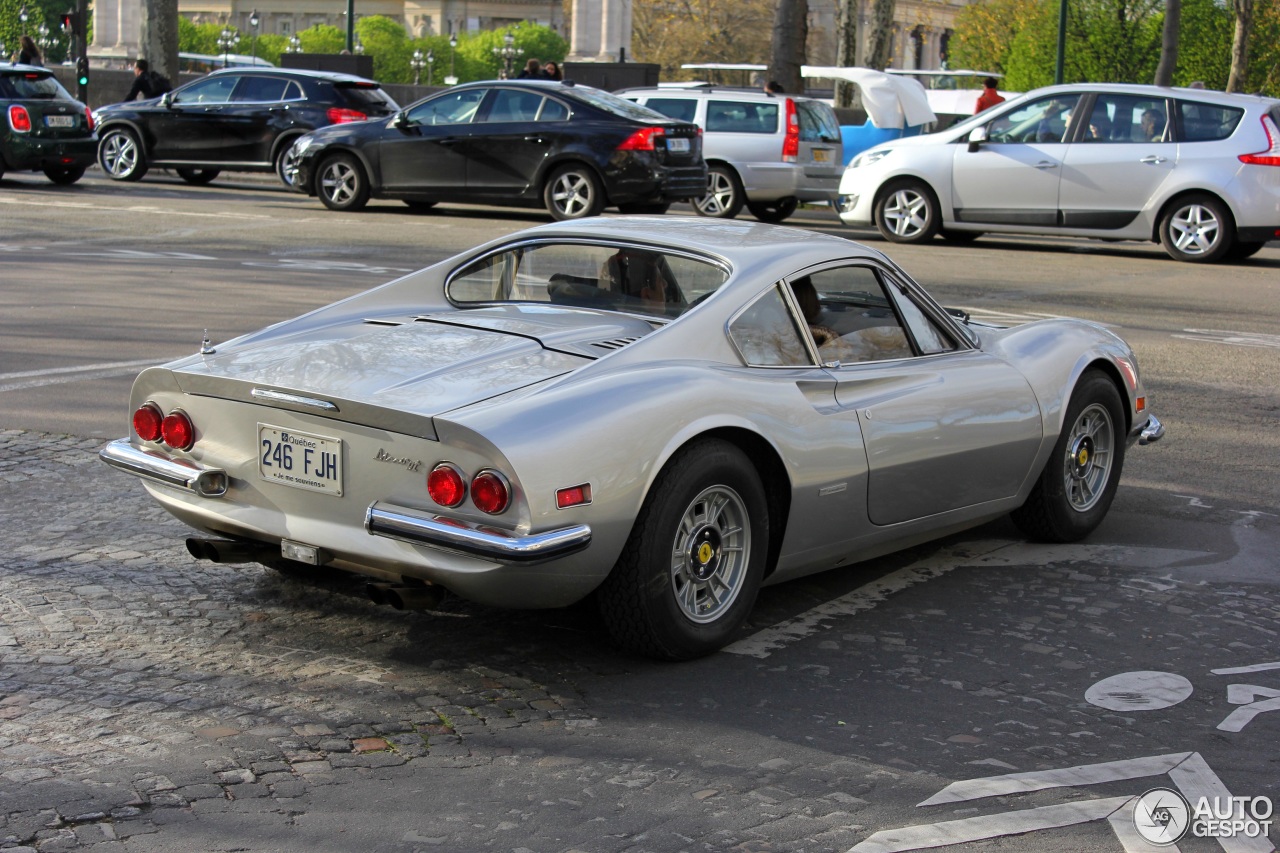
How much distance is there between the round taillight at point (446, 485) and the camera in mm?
4246

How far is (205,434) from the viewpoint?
4.78 metres

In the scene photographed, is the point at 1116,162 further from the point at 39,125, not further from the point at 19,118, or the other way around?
the point at 19,118

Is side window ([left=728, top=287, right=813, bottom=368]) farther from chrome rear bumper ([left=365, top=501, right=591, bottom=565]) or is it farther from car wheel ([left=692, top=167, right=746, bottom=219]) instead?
car wheel ([left=692, top=167, right=746, bottom=219])

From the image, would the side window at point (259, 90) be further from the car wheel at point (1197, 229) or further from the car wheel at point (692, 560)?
the car wheel at point (692, 560)

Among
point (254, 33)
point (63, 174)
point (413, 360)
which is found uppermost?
point (254, 33)

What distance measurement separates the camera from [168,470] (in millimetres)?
4793

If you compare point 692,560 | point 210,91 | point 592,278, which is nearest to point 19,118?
point 210,91

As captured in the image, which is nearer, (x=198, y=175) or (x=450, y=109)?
(x=450, y=109)

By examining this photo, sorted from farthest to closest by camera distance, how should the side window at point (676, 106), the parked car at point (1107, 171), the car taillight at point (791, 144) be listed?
the side window at point (676, 106), the car taillight at point (791, 144), the parked car at point (1107, 171)

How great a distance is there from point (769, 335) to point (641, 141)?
1313 centimetres

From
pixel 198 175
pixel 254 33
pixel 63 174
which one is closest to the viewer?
pixel 63 174

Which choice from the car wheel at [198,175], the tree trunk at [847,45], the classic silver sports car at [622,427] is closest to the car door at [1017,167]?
the classic silver sports car at [622,427]

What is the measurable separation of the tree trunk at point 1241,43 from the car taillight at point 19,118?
2817cm

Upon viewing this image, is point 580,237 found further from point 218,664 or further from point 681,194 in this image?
point 681,194
